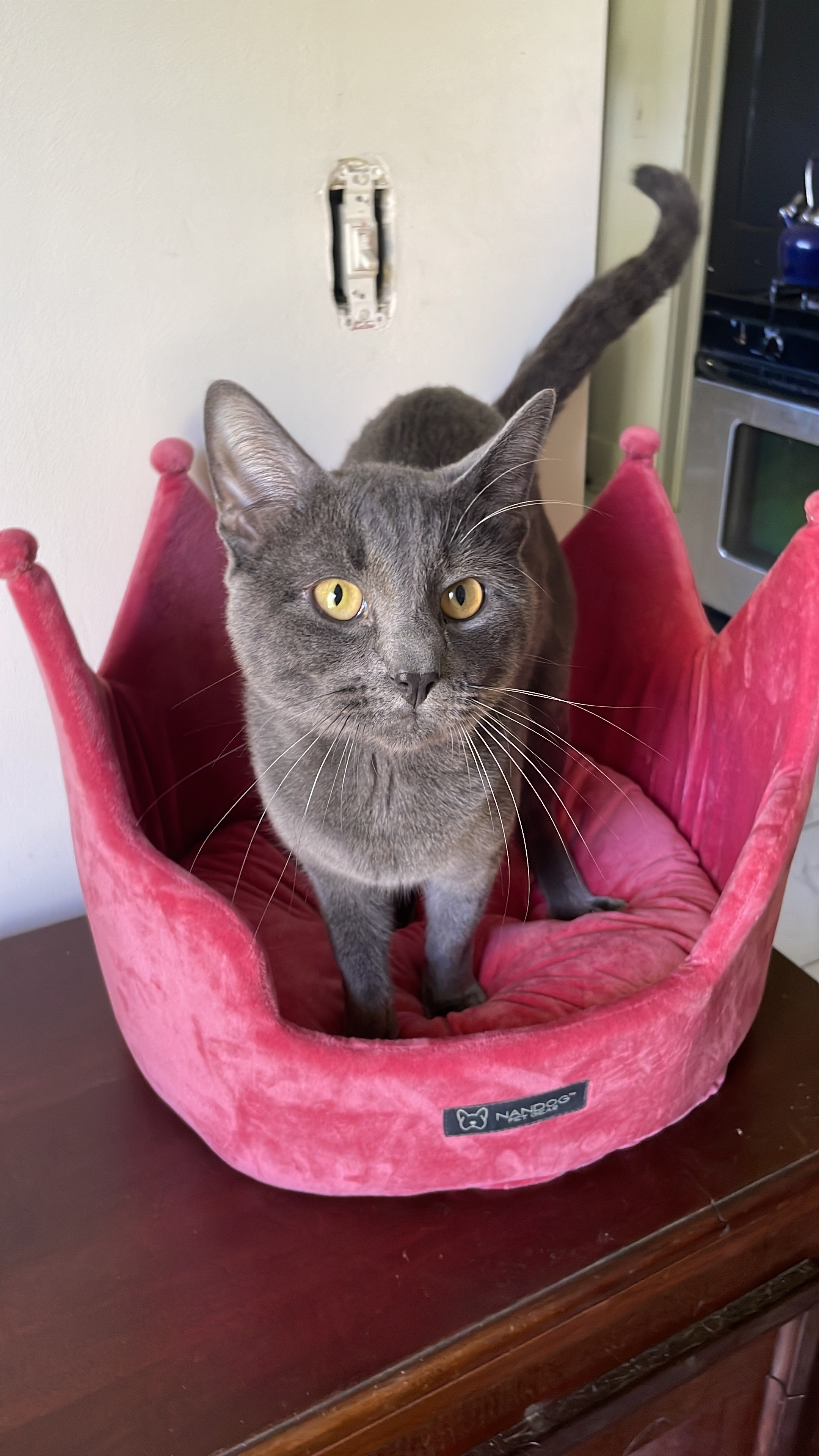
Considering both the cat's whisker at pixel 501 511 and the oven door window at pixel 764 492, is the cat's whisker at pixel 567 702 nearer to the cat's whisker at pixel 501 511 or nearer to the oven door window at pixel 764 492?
the cat's whisker at pixel 501 511

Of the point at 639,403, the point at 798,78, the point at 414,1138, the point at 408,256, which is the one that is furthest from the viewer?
the point at 798,78

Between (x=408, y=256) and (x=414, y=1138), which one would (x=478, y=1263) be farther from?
(x=408, y=256)

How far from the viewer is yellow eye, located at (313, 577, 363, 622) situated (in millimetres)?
731

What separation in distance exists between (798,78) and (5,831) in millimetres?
1941

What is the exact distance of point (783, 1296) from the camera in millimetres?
849

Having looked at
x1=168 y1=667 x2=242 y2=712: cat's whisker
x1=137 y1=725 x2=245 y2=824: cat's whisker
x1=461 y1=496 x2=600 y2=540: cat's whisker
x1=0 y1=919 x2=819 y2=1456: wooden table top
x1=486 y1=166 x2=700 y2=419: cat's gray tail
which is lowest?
x1=0 y1=919 x2=819 y2=1456: wooden table top

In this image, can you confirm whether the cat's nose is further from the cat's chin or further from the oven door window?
the oven door window

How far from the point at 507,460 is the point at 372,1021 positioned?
0.53m

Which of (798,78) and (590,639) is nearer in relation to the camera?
(590,639)

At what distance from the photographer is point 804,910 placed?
1714 millimetres

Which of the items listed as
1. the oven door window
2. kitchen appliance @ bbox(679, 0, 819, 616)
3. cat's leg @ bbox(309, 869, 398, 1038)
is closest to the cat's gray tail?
cat's leg @ bbox(309, 869, 398, 1038)

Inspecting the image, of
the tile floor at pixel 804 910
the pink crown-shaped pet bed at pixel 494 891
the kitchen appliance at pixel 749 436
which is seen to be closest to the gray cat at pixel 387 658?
the pink crown-shaped pet bed at pixel 494 891

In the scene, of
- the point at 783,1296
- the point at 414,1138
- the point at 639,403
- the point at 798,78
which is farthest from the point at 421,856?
the point at 798,78

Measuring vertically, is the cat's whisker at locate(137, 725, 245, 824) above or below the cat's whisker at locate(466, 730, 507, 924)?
below
